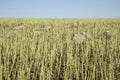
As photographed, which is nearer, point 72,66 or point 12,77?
point 12,77

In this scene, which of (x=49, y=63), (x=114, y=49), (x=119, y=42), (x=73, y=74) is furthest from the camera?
(x=119, y=42)

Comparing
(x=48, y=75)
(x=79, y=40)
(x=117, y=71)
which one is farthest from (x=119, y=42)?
(x=48, y=75)

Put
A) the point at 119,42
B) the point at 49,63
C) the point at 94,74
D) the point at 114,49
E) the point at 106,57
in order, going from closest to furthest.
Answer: the point at 94,74 < the point at 49,63 < the point at 106,57 < the point at 114,49 < the point at 119,42

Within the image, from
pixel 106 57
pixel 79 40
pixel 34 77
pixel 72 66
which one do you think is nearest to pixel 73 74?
pixel 72 66

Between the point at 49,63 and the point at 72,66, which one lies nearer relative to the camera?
the point at 72,66

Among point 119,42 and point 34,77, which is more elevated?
point 119,42

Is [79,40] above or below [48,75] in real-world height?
above

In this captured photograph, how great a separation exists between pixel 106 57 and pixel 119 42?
112cm

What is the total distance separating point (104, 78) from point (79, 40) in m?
2.09

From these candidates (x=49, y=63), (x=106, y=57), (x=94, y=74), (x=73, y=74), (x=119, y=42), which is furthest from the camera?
(x=119, y=42)

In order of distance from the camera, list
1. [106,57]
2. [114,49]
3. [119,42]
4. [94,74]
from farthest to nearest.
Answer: [119,42] < [114,49] < [106,57] < [94,74]

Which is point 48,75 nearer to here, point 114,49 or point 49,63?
point 49,63

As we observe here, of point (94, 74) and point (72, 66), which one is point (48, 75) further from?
point (94, 74)

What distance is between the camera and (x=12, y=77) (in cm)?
249
